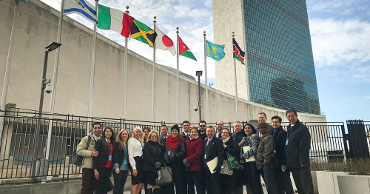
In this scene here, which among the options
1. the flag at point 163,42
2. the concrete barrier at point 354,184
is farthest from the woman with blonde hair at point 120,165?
the flag at point 163,42

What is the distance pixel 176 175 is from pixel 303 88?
99.2 metres

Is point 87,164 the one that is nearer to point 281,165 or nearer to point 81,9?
point 281,165

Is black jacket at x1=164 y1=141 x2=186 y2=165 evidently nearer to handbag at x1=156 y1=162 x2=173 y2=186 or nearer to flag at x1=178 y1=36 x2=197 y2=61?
handbag at x1=156 y1=162 x2=173 y2=186

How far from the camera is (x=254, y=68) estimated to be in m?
74.5

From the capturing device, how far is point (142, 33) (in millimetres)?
14375

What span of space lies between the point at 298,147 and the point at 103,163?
13.3ft

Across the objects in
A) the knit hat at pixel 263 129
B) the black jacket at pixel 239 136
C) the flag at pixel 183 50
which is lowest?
the black jacket at pixel 239 136

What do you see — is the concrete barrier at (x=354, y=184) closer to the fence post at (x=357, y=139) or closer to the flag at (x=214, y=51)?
the fence post at (x=357, y=139)

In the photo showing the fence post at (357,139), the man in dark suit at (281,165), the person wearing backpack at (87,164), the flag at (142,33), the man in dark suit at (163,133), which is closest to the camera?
the man in dark suit at (281,165)

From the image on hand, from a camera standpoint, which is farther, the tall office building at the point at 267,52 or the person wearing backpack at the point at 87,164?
the tall office building at the point at 267,52

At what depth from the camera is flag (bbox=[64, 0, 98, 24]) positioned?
1112 centimetres

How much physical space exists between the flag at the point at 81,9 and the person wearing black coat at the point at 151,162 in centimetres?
805

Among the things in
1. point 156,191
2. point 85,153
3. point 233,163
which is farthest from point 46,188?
point 233,163

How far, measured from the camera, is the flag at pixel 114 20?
1268 centimetres
